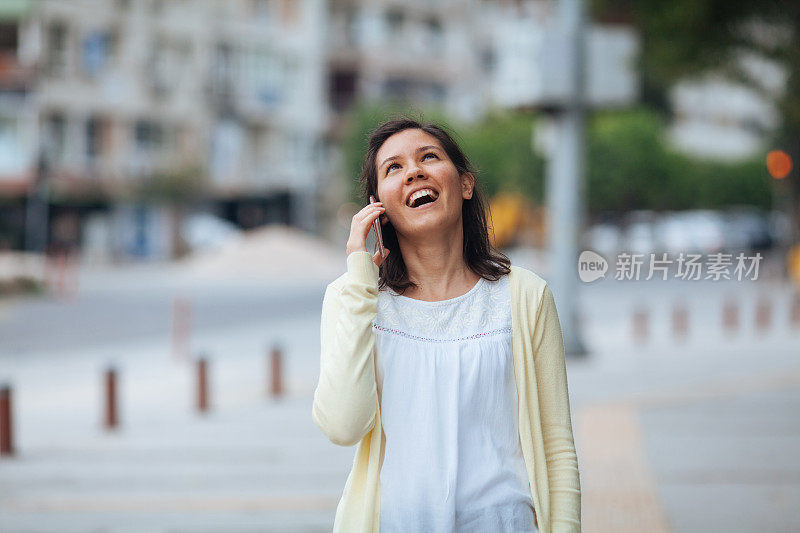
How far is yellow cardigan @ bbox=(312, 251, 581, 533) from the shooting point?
2404mm

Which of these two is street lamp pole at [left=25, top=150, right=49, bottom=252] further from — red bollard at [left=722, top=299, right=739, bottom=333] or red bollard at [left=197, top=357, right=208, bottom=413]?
red bollard at [left=197, top=357, right=208, bottom=413]

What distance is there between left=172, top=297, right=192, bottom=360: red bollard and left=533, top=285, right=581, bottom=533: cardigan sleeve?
1319 cm

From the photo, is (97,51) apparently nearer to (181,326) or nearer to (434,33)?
(434,33)

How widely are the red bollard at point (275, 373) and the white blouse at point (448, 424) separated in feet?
29.4

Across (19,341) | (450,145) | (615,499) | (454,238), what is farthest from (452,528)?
(19,341)

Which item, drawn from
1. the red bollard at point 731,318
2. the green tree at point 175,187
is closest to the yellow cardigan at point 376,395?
the red bollard at point 731,318

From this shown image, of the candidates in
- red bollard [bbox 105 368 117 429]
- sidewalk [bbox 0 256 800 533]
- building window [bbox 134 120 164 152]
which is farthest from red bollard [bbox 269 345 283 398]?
building window [bbox 134 120 164 152]

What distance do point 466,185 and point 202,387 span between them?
8.21 m

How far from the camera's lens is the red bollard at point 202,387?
1052 centimetres

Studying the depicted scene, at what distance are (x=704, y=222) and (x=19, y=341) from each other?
3596 cm

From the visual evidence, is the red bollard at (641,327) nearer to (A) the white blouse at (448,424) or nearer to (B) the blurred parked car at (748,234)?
(A) the white blouse at (448,424)

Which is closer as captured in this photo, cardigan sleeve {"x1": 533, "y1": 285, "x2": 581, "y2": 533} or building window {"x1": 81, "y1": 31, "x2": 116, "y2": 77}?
cardigan sleeve {"x1": 533, "y1": 285, "x2": 581, "y2": 533}

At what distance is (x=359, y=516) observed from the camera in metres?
2.49

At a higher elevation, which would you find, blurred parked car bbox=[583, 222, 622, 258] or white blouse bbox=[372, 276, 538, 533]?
white blouse bbox=[372, 276, 538, 533]
